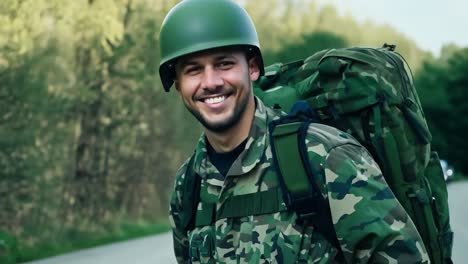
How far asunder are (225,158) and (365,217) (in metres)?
0.46

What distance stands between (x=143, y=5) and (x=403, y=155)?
61.7 feet

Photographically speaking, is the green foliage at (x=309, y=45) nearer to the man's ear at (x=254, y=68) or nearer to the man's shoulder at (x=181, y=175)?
the man's shoulder at (x=181, y=175)

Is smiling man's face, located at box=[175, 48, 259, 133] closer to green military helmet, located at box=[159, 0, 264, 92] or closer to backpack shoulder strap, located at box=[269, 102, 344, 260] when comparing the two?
green military helmet, located at box=[159, 0, 264, 92]

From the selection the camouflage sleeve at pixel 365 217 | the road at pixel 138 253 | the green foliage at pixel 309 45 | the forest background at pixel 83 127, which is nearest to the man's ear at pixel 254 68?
the camouflage sleeve at pixel 365 217

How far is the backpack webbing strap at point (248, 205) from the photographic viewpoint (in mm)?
2418

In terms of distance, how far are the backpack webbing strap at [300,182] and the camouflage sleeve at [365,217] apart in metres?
0.03

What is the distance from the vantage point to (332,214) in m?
2.32

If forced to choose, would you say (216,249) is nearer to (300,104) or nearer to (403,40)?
(300,104)

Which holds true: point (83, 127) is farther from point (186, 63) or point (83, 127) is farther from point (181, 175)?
point (186, 63)

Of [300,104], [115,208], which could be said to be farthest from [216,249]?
[115,208]

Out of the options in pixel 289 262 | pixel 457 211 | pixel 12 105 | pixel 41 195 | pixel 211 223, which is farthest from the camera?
pixel 457 211

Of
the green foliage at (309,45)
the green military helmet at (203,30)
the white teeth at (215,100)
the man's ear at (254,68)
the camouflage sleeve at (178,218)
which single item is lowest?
the green foliage at (309,45)

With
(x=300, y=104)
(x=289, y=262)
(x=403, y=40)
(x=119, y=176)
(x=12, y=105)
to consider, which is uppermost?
(x=300, y=104)

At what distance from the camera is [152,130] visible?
984 inches
